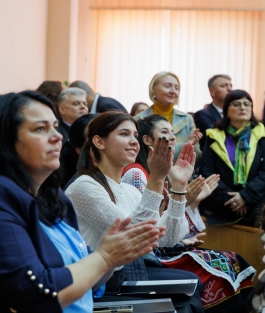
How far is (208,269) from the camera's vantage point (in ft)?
10.7

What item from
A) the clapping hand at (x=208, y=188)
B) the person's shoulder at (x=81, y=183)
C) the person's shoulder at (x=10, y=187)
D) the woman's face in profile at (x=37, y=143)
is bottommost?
the clapping hand at (x=208, y=188)

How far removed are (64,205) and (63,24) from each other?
17.8 ft

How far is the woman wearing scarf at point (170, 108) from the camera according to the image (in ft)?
15.3

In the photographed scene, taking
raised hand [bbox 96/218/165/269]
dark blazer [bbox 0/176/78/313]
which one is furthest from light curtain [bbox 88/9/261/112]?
dark blazer [bbox 0/176/78/313]

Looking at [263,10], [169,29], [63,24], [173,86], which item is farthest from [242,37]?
[173,86]

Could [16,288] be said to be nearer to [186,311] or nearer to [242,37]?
[186,311]

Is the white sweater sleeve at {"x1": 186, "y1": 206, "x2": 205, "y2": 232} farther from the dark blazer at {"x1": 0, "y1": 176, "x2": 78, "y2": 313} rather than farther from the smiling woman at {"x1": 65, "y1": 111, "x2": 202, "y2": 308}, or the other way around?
the dark blazer at {"x1": 0, "y1": 176, "x2": 78, "y2": 313}

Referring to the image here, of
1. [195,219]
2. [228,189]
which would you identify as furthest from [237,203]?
[195,219]

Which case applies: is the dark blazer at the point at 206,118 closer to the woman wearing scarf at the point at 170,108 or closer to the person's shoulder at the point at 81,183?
the woman wearing scarf at the point at 170,108

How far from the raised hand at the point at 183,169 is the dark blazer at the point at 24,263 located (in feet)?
4.40

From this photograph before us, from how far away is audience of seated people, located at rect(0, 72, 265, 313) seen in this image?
1600mm

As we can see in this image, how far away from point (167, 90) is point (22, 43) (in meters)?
1.59

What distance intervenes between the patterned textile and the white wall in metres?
2.34

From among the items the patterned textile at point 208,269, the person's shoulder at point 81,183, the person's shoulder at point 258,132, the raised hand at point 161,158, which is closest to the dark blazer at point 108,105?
the person's shoulder at point 258,132
